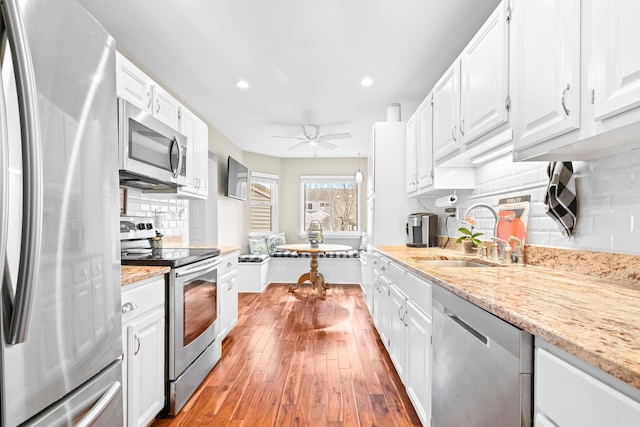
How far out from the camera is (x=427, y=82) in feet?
10.2

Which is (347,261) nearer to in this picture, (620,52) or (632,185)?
(632,185)

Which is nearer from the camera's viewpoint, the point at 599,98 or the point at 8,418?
the point at 8,418

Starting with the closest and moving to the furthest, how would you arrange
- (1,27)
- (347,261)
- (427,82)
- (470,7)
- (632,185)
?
(1,27), (632,185), (470,7), (427,82), (347,261)

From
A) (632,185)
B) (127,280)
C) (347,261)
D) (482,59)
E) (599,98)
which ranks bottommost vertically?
(347,261)

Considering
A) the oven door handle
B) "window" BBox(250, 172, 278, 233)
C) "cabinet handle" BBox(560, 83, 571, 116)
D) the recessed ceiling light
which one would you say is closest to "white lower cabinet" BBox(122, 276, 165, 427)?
the oven door handle

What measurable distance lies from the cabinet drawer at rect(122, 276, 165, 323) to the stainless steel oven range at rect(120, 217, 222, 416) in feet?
0.33

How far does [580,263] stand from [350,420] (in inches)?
56.4

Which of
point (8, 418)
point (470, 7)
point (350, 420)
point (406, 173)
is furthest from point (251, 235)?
point (8, 418)

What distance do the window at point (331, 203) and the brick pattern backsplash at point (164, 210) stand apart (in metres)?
3.50

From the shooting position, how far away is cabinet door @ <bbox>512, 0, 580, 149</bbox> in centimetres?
106

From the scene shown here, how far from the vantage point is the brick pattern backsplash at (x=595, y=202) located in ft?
3.93

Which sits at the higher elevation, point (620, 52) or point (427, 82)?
point (427, 82)

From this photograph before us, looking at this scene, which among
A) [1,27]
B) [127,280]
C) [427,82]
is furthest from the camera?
[427,82]

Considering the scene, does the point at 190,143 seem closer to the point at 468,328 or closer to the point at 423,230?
the point at 423,230
